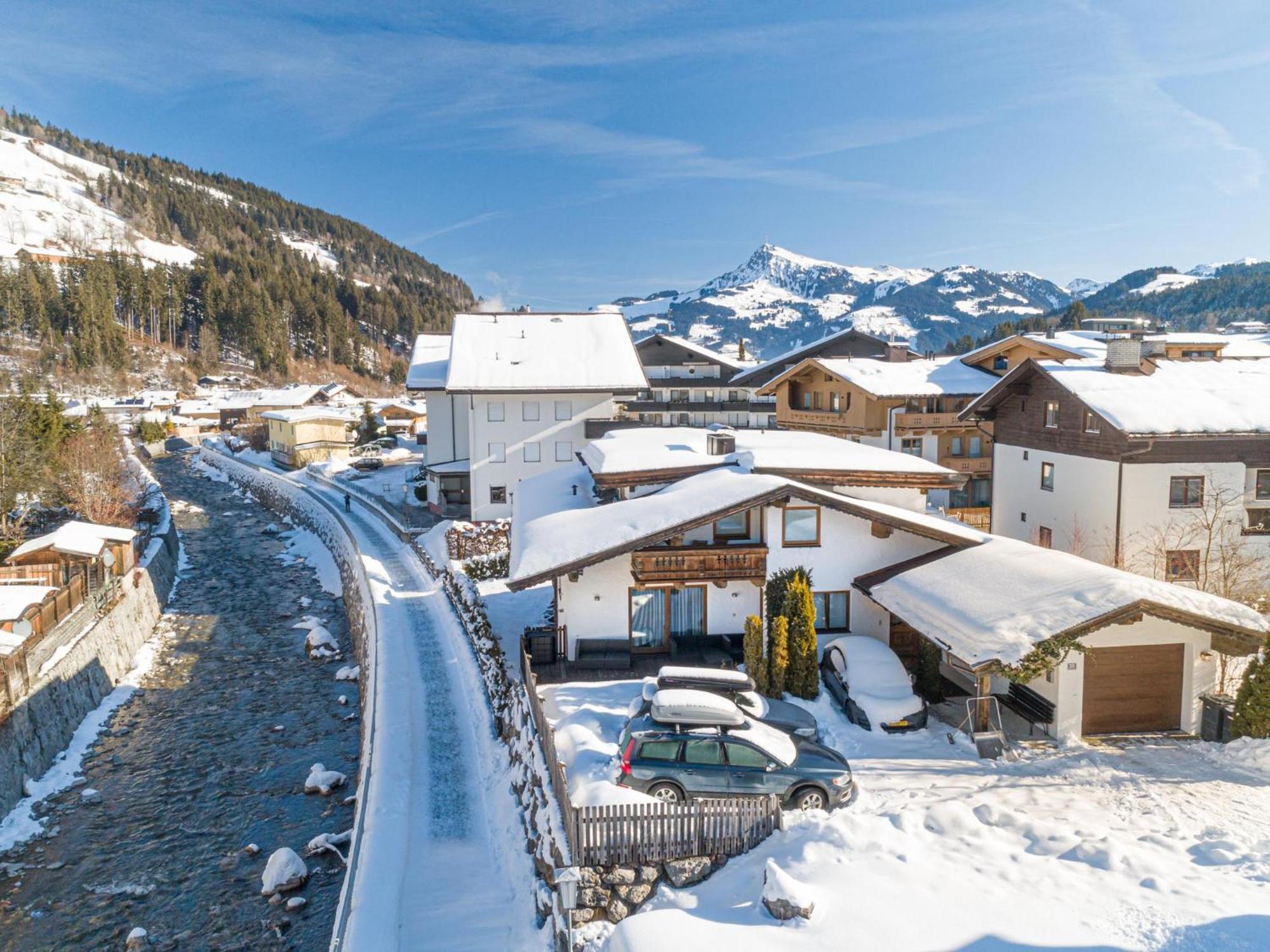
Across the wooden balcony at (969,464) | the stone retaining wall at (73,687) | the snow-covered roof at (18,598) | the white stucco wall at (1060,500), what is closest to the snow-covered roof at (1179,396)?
the white stucco wall at (1060,500)

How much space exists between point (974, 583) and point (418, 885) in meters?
13.9

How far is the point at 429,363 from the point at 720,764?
43956mm

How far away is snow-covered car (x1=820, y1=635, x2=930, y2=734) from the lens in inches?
674

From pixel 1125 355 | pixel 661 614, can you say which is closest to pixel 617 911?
pixel 661 614

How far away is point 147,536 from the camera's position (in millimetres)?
42781

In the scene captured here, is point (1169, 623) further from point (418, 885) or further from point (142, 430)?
point (142, 430)

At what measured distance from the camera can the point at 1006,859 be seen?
37.2 feet

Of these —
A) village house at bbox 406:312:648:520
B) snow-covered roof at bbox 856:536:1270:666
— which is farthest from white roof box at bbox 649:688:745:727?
village house at bbox 406:312:648:520

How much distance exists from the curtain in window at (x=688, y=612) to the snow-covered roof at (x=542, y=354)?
23878mm

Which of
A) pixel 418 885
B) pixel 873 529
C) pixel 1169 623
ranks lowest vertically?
pixel 418 885

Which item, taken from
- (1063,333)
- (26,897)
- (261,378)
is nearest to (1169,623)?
(26,897)

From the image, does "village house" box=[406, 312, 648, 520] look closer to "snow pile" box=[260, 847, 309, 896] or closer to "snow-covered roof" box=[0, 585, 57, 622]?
"snow-covered roof" box=[0, 585, 57, 622]

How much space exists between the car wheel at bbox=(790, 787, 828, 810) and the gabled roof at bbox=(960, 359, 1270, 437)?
57.3ft

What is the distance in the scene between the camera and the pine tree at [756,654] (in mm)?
18500
